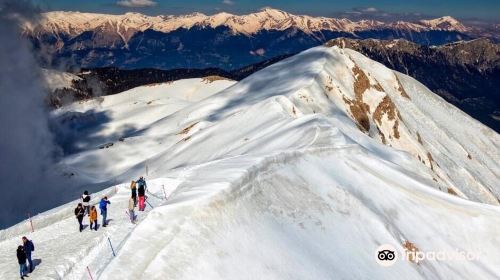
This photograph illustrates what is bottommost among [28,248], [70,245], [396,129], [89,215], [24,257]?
[396,129]

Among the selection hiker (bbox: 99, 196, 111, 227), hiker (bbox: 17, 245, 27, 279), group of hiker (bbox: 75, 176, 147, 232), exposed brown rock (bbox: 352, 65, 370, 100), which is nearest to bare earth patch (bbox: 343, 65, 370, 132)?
exposed brown rock (bbox: 352, 65, 370, 100)

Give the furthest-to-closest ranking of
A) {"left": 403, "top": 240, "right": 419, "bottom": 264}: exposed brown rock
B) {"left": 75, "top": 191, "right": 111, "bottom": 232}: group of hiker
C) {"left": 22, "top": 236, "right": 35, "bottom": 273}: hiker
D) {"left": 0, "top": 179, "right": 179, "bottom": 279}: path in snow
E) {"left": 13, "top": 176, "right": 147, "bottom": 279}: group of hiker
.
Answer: {"left": 403, "top": 240, "right": 419, "bottom": 264}: exposed brown rock, {"left": 75, "top": 191, "right": 111, "bottom": 232}: group of hiker, {"left": 0, "top": 179, "right": 179, "bottom": 279}: path in snow, {"left": 22, "top": 236, "right": 35, "bottom": 273}: hiker, {"left": 13, "top": 176, "right": 147, "bottom": 279}: group of hiker

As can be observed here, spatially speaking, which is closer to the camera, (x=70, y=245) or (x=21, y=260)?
(x=21, y=260)

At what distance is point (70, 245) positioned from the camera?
30.2 metres

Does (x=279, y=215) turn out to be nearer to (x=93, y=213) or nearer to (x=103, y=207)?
(x=103, y=207)

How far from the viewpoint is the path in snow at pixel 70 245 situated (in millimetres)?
26828

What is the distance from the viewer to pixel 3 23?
98.8 meters

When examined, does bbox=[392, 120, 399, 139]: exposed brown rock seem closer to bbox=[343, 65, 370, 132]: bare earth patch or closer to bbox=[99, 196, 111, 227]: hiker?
bbox=[343, 65, 370, 132]: bare earth patch

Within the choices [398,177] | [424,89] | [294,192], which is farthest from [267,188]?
[424,89]

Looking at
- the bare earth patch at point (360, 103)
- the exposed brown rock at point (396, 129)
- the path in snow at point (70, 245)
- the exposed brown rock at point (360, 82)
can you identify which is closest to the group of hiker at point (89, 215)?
the path in snow at point (70, 245)

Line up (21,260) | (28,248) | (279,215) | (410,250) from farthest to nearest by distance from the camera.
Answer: (410,250)
(279,215)
(28,248)
(21,260)

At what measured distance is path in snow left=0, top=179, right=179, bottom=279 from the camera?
2683 centimetres

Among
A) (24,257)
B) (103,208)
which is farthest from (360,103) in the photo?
(24,257)

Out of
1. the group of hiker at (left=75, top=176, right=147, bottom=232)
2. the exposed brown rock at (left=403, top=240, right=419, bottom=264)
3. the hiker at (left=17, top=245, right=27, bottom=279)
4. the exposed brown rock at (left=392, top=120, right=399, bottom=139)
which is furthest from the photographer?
the exposed brown rock at (left=392, top=120, right=399, bottom=139)
